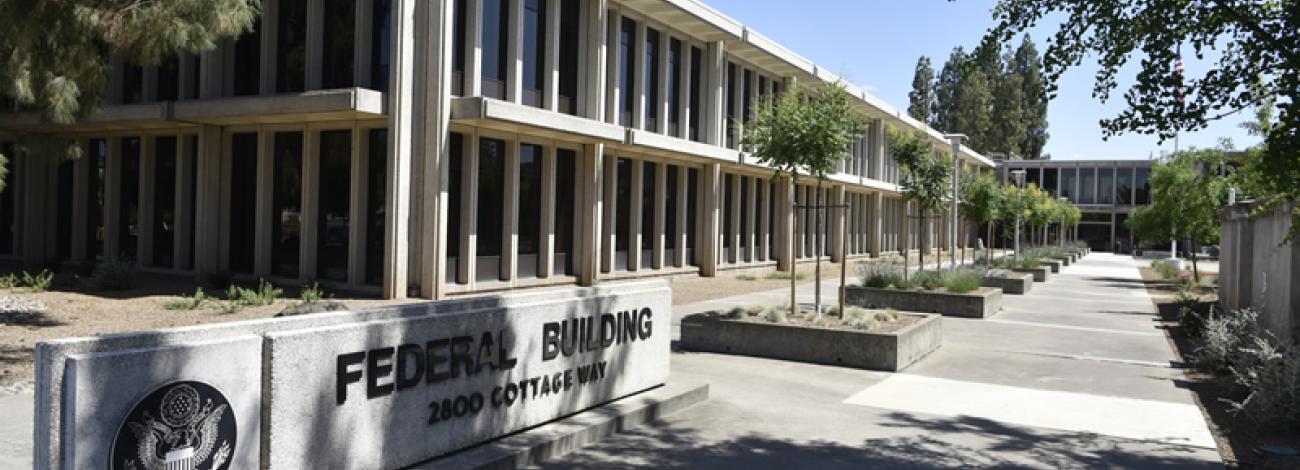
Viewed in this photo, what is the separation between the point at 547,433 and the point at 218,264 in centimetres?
1605

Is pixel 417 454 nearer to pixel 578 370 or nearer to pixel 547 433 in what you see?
pixel 547 433

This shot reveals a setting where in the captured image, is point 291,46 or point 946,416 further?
point 291,46

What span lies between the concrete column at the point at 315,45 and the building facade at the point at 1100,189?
208 ft

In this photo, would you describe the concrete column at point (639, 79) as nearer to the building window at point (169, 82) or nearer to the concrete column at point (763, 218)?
the concrete column at point (763, 218)

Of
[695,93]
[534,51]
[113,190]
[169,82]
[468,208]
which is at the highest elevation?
[695,93]

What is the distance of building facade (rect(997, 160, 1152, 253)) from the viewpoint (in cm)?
7319

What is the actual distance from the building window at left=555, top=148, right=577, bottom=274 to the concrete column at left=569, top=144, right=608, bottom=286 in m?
0.15

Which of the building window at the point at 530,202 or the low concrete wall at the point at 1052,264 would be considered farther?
the low concrete wall at the point at 1052,264

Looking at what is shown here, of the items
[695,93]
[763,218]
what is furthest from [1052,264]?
[695,93]

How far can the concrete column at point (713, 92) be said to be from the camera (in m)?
28.3

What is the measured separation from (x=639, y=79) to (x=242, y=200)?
1049cm

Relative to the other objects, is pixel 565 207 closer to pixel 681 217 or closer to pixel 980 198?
pixel 681 217

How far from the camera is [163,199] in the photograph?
71.7 feet

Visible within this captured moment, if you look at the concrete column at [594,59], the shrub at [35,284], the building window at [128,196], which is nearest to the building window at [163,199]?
the building window at [128,196]
